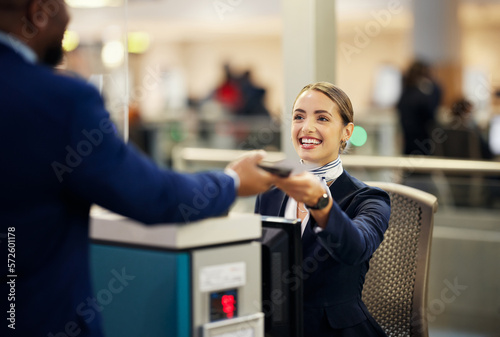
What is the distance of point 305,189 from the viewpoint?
1676mm

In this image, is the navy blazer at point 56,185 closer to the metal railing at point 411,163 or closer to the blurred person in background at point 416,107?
the metal railing at point 411,163

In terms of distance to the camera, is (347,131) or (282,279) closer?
(282,279)

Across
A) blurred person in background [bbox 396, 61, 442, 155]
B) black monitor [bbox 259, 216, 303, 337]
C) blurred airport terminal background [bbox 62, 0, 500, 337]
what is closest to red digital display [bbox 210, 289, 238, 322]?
black monitor [bbox 259, 216, 303, 337]

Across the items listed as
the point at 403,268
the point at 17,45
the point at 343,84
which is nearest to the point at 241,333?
the point at 17,45

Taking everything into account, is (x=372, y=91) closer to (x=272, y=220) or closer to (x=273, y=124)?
(x=273, y=124)

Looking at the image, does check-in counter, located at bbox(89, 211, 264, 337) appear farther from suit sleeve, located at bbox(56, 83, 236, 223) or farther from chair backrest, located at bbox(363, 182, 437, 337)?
chair backrest, located at bbox(363, 182, 437, 337)

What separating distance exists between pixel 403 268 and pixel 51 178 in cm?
134

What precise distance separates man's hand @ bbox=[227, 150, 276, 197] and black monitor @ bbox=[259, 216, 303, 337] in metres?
0.15

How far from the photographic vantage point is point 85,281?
138 centimetres

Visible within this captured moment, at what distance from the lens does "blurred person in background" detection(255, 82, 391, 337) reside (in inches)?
73.4

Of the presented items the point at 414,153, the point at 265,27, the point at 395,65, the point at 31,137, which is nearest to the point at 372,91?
the point at 395,65

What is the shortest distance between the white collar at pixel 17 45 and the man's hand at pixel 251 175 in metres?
0.50

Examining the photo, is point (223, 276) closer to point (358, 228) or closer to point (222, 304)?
point (222, 304)

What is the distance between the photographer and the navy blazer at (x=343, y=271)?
1919 millimetres
